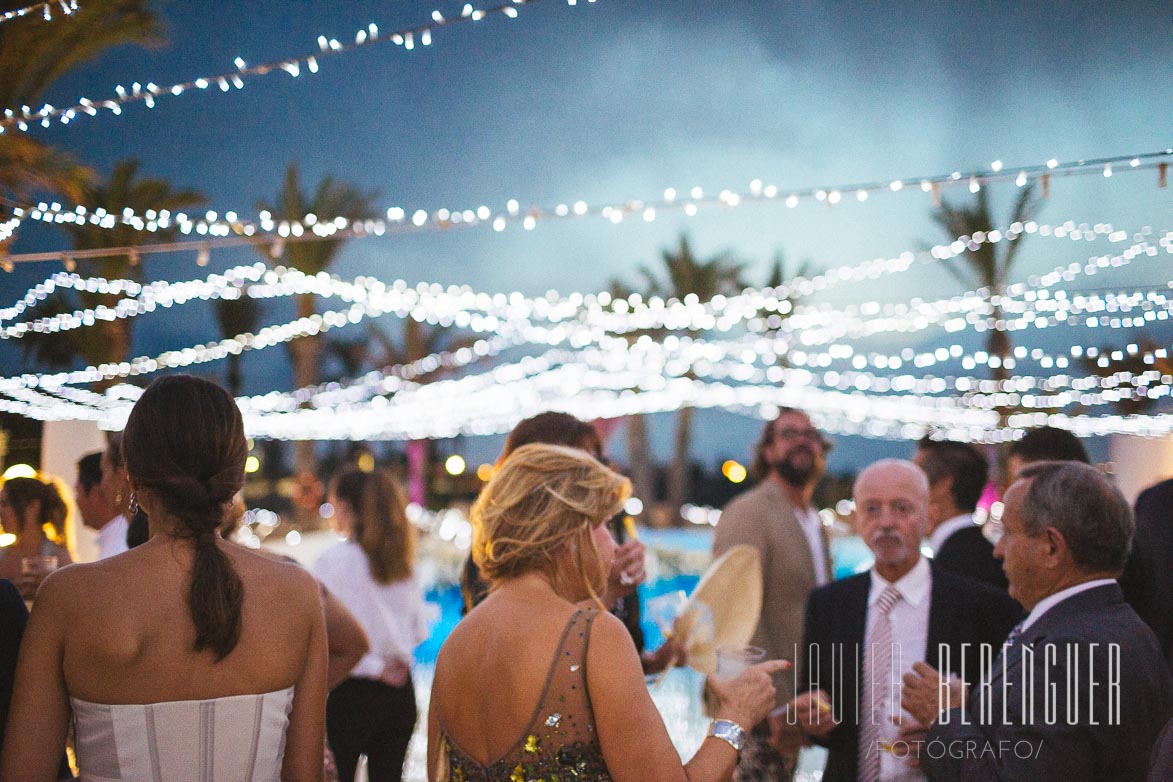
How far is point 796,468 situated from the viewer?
442 cm

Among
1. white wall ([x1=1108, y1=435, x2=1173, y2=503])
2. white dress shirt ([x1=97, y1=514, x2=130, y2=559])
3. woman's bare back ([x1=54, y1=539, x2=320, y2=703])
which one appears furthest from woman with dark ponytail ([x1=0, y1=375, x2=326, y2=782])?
white wall ([x1=1108, y1=435, x2=1173, y2=503])

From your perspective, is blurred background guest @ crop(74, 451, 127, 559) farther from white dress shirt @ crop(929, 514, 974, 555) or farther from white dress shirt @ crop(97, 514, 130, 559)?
white dress shirt @ crop(929, 514, 974, 555)

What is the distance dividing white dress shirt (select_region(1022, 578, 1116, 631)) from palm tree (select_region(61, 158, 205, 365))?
1331 cm

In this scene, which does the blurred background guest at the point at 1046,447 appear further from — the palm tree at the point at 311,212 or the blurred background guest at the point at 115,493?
the palm tree at the point at 311,212

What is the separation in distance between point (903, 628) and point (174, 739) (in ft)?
6.05

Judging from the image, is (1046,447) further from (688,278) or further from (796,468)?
(688,278)

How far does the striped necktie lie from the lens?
8.32ft

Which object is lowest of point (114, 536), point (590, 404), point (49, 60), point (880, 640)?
point (880, 640)

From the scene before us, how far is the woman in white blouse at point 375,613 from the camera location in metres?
3.62

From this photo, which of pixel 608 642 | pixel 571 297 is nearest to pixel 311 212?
pixel 571 297

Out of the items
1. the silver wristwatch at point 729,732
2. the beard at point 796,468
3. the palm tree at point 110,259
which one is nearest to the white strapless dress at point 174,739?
the silver wristwatch at point 729,732

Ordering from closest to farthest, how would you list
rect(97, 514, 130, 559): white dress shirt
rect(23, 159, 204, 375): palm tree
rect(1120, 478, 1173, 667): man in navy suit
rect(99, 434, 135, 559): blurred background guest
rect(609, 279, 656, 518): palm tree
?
rect(99, 434, 135, 559): blurred background guest
rect(1120, 478, 1173, 667): man in navy suit
rect(97, 514, 130, 559): white dress shirt
rect(23, 159, 204, 375): palm tree
rect(609, 279, 656, 518): palm tree

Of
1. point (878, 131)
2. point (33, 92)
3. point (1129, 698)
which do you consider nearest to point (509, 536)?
point (1129, 698)

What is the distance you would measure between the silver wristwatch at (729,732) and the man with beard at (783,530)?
6.88 ft
